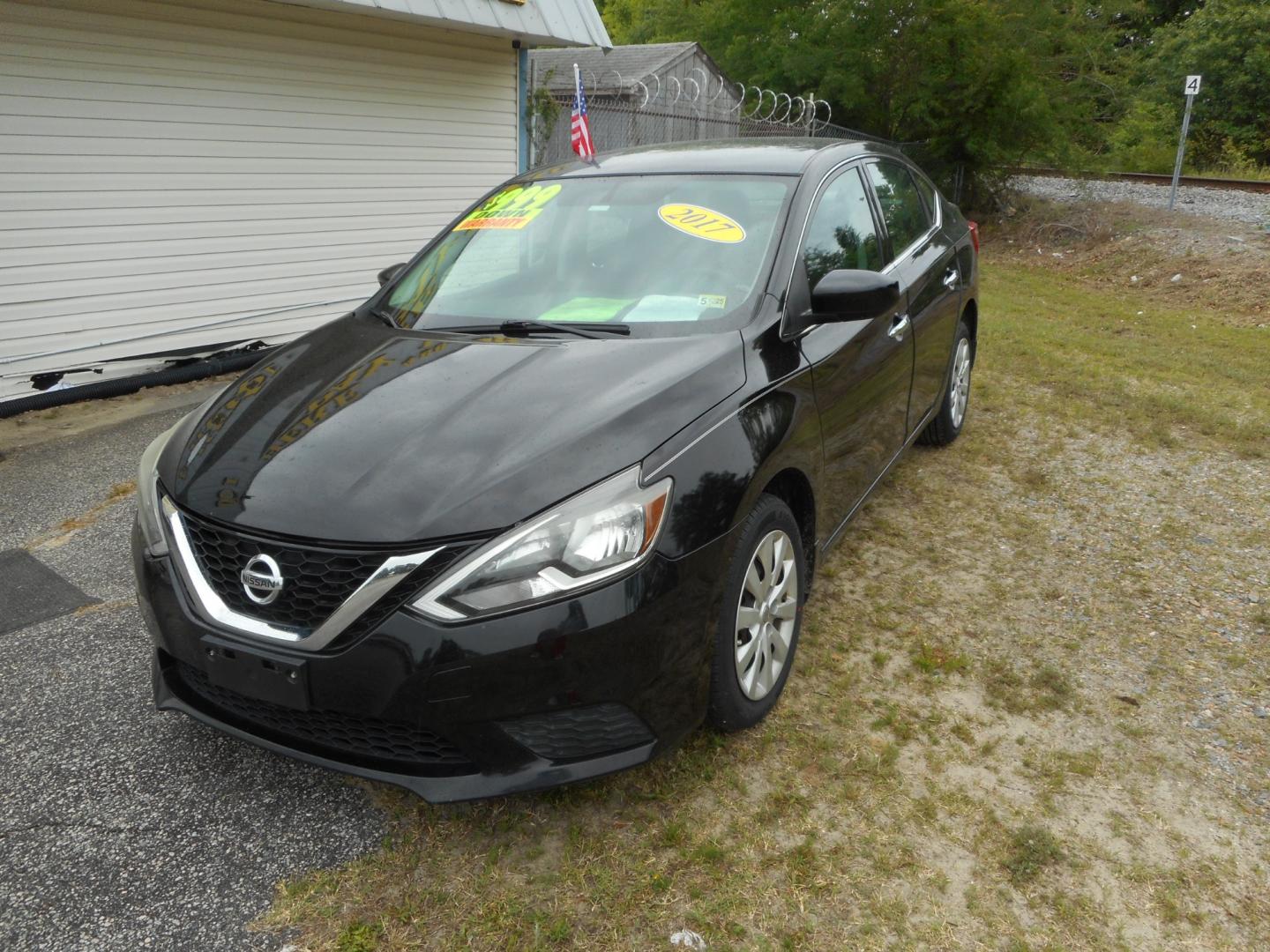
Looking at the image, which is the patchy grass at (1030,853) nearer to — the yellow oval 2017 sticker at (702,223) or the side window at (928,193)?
the yellow oval 2017 sticker at (702,223)

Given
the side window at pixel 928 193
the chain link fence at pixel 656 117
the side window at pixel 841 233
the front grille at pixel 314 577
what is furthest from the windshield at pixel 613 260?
the chain link fence at pixel 656 117

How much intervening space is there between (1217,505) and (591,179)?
11.9 ft

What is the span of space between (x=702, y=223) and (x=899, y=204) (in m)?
1.55

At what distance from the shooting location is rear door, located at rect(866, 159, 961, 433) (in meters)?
4.02

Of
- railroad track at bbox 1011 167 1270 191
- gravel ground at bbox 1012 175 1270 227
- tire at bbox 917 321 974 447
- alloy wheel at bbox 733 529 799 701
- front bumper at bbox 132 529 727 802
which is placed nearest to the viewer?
front bumper at bbox 132 529 727 802

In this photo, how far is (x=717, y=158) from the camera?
353 cm

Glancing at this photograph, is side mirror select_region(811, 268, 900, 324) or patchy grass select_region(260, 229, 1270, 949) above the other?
side mirror select_region(811, 268, 900, 324)

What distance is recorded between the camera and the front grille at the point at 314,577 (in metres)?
2.03

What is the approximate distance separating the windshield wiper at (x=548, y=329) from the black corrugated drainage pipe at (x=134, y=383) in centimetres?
437

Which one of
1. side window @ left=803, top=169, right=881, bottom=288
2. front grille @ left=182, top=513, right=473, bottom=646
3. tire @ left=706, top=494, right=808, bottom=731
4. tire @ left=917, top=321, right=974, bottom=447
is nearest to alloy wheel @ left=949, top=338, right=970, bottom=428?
tire @ left=917, top=321, right=974, bottom=447

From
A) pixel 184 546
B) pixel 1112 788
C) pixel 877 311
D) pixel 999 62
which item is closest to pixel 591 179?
pixel 877 311

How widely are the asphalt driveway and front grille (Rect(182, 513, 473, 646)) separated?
65cm

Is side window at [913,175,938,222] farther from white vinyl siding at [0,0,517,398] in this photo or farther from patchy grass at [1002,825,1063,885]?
white vinyl siding at [0,0,517,398]

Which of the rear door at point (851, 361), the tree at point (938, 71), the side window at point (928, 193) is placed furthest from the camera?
the tree at point (938, 71)
